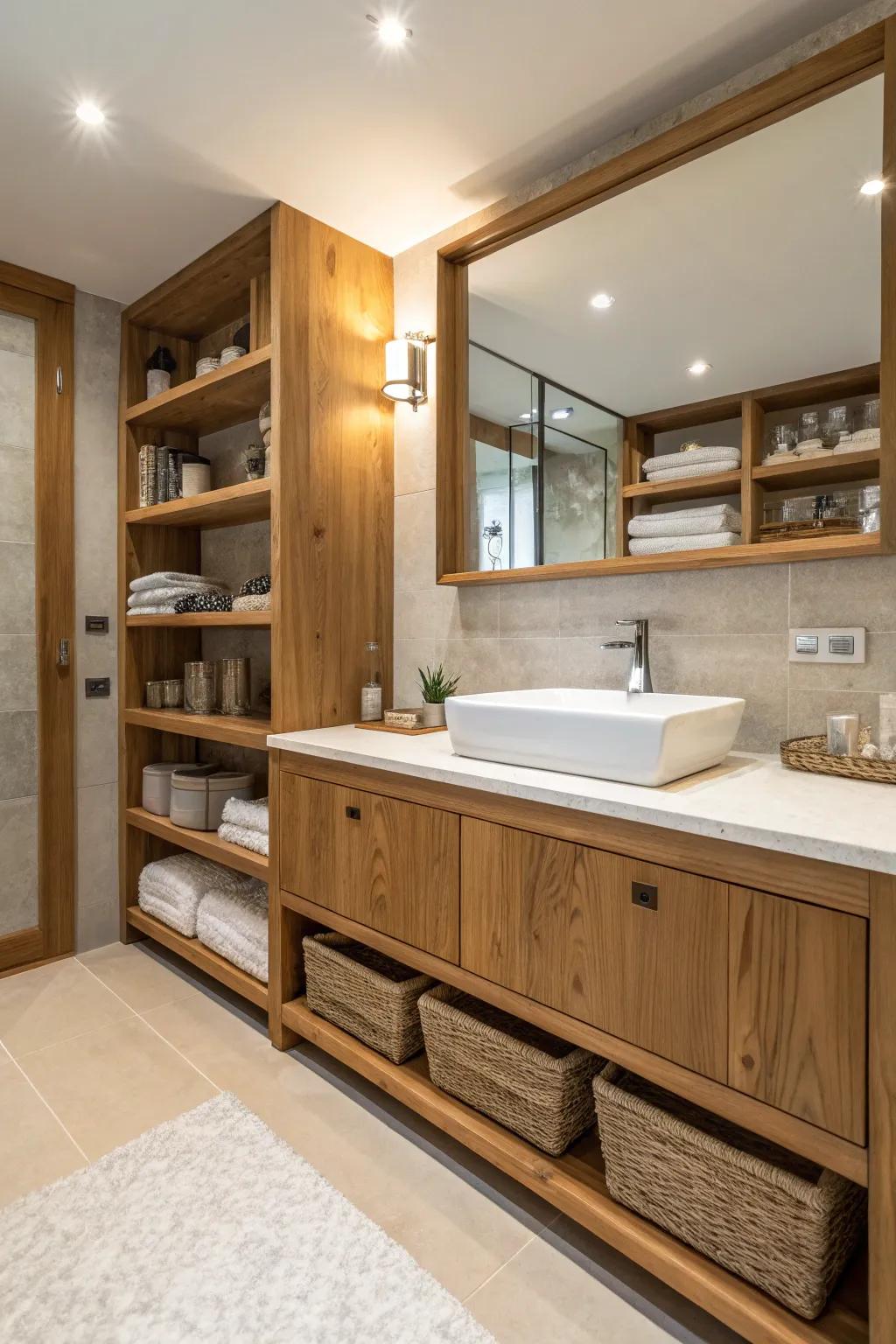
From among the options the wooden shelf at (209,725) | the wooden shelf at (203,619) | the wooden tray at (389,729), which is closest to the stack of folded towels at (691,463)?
the wooden tray at (389,729)

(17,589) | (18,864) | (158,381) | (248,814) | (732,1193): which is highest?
(158,381)

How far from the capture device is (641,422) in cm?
177

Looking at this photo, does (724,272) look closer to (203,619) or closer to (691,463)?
(691,463)

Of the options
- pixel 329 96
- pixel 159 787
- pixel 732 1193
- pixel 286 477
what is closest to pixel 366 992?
pixel 732 1193

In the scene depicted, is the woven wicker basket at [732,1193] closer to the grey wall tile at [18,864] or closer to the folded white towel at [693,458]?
the folded white towel at [693,458]

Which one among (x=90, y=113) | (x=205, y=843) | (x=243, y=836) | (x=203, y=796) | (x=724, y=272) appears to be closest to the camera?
(x=724, y=272)

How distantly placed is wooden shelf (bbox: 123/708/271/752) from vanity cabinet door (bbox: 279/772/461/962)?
216mm

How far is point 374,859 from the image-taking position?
1.76 meters

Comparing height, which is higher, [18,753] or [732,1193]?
[18,753]

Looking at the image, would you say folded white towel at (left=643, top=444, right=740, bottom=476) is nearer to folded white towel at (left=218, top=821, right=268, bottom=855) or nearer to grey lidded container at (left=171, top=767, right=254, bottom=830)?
folded white towel at (left=218, top=821, right=268, bottom=855)

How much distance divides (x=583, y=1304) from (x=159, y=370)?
3003mm

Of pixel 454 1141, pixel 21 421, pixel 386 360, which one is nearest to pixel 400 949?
pixel 454 1141

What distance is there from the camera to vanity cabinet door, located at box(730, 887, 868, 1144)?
3.33 feet

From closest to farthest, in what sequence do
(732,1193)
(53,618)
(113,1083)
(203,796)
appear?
(732,1193)
(113,1083)
(203,796)
(53,618)
